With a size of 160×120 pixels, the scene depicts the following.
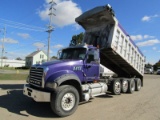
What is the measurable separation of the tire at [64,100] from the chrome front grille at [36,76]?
0.75 metres

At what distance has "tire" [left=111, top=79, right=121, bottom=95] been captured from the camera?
34.4 ft

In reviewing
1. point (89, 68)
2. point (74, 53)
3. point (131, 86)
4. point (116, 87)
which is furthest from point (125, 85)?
point (74, 53)

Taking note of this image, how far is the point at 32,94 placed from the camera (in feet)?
22.6

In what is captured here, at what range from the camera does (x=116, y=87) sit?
1078cm

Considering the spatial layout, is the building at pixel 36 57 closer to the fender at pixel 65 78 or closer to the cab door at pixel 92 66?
the cab door at pixel 92 66

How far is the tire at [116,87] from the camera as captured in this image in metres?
10.5

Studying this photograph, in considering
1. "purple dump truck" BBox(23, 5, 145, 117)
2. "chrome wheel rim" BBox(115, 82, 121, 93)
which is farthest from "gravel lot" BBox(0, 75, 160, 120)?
"chrome wheel rim" BBox(115, 82, 121, 93)

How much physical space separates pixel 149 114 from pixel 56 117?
3.43m

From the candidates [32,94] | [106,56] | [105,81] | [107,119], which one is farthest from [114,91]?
[32,94]

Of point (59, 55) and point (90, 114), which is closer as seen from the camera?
point (90, 114)

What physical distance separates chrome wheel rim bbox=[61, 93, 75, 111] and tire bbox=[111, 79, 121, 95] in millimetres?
3989

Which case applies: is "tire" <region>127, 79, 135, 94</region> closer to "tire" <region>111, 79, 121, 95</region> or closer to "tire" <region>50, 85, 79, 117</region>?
"tire" <region>111, 79, 121, 95</region>

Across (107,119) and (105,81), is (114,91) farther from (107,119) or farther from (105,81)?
(107,119)

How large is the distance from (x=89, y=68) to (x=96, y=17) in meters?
3.33
